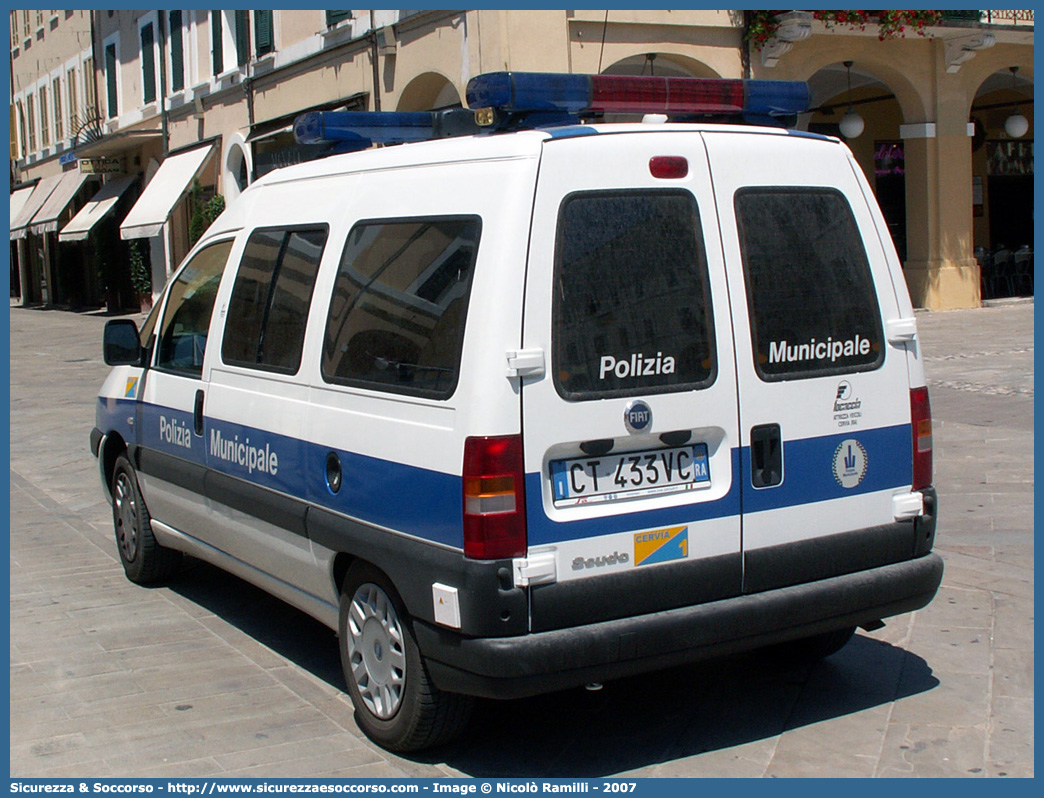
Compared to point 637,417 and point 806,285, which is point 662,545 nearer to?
point 637,417

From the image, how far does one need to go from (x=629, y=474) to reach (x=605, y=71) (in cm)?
1490

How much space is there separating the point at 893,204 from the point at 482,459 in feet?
72.6

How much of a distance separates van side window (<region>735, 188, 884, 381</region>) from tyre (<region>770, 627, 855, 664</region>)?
4.04 ft

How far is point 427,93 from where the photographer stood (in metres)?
19.2

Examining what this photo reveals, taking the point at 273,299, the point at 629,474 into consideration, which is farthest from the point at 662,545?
the point at 273,299

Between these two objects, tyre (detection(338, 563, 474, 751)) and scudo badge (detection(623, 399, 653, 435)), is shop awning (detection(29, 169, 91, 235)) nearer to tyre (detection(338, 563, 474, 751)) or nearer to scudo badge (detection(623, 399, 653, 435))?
tyre (detection(338, 563, 474, 751))

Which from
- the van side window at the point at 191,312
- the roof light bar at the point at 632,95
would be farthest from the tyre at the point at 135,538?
the roof light bar at the point at 632,95

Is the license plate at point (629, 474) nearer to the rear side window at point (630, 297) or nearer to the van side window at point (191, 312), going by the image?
the rear side window at point (630, 297)

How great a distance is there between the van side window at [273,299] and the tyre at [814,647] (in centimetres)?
225

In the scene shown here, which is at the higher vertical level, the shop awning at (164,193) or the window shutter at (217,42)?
the window shutter at (217,42)

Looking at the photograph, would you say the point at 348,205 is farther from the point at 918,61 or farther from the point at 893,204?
the point at 893,204

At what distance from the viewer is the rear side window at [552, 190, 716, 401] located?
3785 millimetres

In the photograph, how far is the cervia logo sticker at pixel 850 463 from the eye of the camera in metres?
4.24

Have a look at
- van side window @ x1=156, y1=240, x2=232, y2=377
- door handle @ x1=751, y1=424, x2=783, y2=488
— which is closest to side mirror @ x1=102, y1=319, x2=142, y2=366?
van side window @ x1=156, y1=240, x2=232, y2=377
